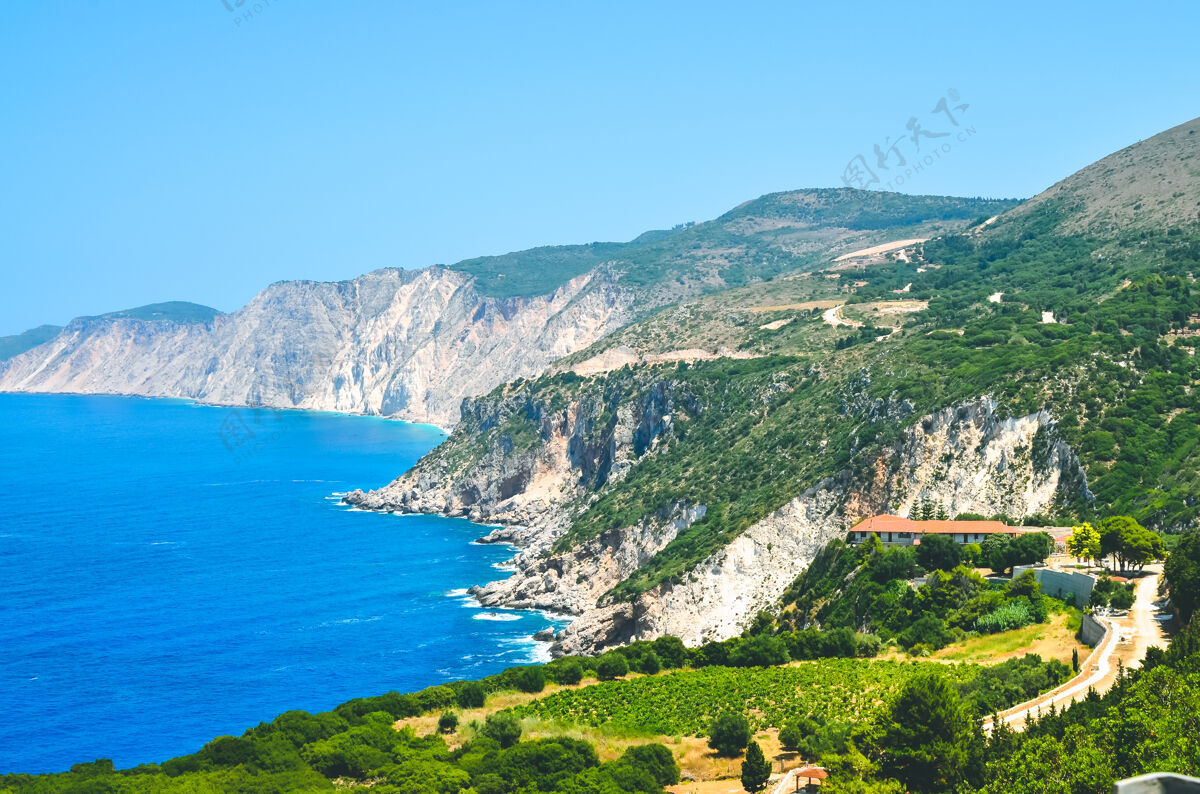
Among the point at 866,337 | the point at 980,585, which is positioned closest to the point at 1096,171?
the point at 866,337

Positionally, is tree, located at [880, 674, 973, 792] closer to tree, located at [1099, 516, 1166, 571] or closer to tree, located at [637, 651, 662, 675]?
tree, located at [637, 651, 662, 675]

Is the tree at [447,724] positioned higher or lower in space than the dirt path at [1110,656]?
lower

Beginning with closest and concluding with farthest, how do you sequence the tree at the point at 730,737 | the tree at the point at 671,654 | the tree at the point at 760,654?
1. the tree at the point at 730,737
2. the tree at the point at 760,654
3. the tree at the point at 671,654

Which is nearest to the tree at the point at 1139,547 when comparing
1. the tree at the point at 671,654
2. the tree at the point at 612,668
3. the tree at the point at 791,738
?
the tree at the point at 671,654

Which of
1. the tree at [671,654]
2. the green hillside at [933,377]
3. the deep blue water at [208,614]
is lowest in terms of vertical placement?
the deep blue water at [208,614]

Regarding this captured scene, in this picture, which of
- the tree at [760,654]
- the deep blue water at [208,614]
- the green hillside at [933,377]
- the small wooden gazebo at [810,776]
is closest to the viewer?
the small wooden gazebo at [810,776]

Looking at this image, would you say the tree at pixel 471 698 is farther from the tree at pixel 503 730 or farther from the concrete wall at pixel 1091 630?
the concrete wall at pixel 1091 630
